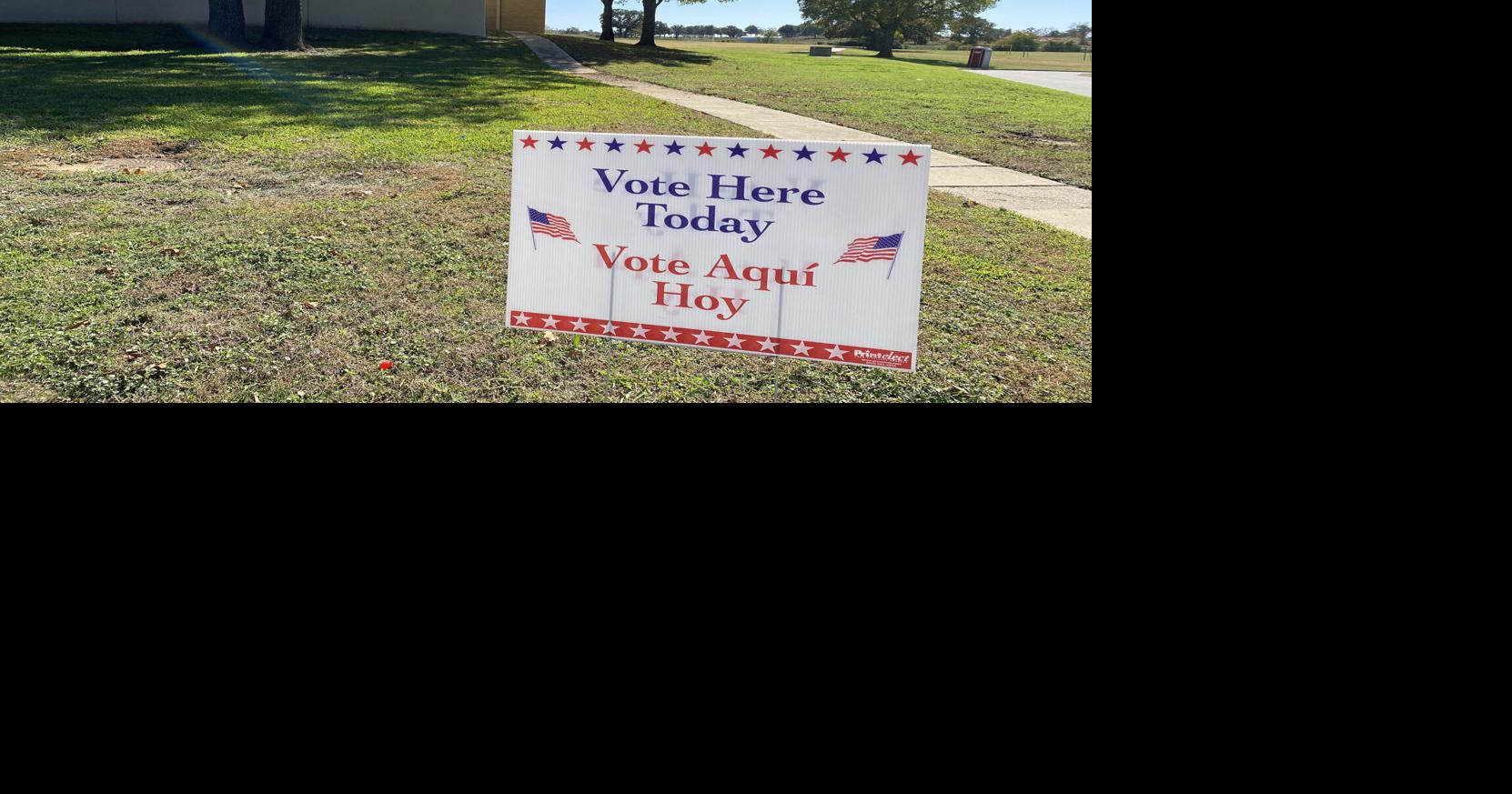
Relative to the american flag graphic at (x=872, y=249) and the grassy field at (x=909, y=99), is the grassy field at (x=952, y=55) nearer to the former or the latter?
the grassy field at (x=909, y=99)

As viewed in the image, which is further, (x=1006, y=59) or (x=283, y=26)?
(x=1006, y=59)

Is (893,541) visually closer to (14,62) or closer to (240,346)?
(240,346)

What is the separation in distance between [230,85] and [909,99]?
11.2 metres

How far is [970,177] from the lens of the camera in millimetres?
10102

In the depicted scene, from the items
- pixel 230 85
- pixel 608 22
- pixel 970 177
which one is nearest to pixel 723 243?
pixel 970 177

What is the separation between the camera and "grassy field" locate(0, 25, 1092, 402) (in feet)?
15.5

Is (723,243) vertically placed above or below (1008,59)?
below

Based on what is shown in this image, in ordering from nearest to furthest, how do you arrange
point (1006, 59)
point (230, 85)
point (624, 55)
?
point (230, 85), point (624, 55), point (1006, 59)

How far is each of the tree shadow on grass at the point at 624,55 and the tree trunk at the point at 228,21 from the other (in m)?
7.56

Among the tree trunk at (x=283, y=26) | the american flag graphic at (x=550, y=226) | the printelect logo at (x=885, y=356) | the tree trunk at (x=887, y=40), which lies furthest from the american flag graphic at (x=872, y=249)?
the tree trunk at (x=887, y=40)

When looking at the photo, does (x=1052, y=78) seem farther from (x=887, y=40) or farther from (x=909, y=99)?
(x=887, y=40)

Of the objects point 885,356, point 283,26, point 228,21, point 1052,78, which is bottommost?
point 885,356

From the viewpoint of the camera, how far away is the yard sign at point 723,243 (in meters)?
4.13

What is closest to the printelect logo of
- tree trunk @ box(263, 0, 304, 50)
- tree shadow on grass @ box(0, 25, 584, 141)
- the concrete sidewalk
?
the concrete sidewalk
